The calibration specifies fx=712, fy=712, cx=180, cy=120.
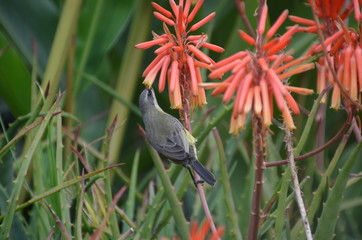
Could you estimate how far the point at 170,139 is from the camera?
5.96 ft

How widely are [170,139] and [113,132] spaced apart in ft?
1.46

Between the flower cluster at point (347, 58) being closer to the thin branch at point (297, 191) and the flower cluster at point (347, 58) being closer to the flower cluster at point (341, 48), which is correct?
the flower cluster at point (341, 48)

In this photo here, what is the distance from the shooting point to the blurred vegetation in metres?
2.08

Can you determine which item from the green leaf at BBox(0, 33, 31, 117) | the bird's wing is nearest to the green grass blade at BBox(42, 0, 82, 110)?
the green leaf at BBox(0, 33, 31, 117)

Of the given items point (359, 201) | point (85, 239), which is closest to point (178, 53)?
point (85, 239)

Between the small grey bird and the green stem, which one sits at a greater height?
the small grey bird

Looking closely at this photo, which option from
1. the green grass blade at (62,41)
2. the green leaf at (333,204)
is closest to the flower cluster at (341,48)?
the green leaf at (333,204)

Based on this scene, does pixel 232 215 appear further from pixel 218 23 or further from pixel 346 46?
pixel 218 23

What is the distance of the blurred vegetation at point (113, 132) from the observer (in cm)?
208

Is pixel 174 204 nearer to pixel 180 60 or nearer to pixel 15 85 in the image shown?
pixel 180 60

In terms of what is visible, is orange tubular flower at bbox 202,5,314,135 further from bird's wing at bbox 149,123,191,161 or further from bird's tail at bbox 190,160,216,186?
bird's wing at bbox 149,123,191,161

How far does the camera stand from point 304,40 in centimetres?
294

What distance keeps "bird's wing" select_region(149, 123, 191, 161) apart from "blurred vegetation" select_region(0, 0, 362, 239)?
0.56 feet

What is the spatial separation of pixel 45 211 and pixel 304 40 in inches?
55.7
